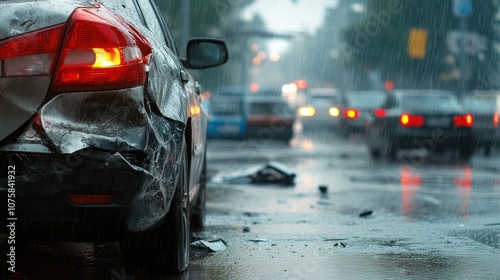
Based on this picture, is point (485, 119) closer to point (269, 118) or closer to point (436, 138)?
point (436, 138)

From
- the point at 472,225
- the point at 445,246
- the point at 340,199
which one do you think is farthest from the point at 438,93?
the point at 445,246

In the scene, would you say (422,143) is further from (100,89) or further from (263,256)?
(100,89)

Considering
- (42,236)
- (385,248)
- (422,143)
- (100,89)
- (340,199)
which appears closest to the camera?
(100,89)

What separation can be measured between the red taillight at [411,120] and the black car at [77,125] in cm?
1558

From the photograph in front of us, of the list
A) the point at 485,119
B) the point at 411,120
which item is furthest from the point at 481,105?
the point at 411,120

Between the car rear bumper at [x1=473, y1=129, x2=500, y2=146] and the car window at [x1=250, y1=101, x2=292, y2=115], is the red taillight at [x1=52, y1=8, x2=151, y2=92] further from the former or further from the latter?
the car window at [x1=250, y1=101, x2=292, y2=115]

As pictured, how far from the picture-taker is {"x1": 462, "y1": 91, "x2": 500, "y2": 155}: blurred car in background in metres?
20.8

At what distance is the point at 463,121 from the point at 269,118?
36.7ft

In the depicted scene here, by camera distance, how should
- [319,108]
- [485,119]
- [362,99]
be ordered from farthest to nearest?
[319,108]
[362,99]
[485,119]

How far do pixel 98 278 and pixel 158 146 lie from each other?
1144 millimetres

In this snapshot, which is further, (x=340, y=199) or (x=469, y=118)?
(x=469, y=118)

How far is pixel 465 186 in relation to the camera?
1273 centimetres

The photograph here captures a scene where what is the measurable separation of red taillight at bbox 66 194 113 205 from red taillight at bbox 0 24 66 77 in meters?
0.56

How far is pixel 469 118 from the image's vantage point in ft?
65.1
